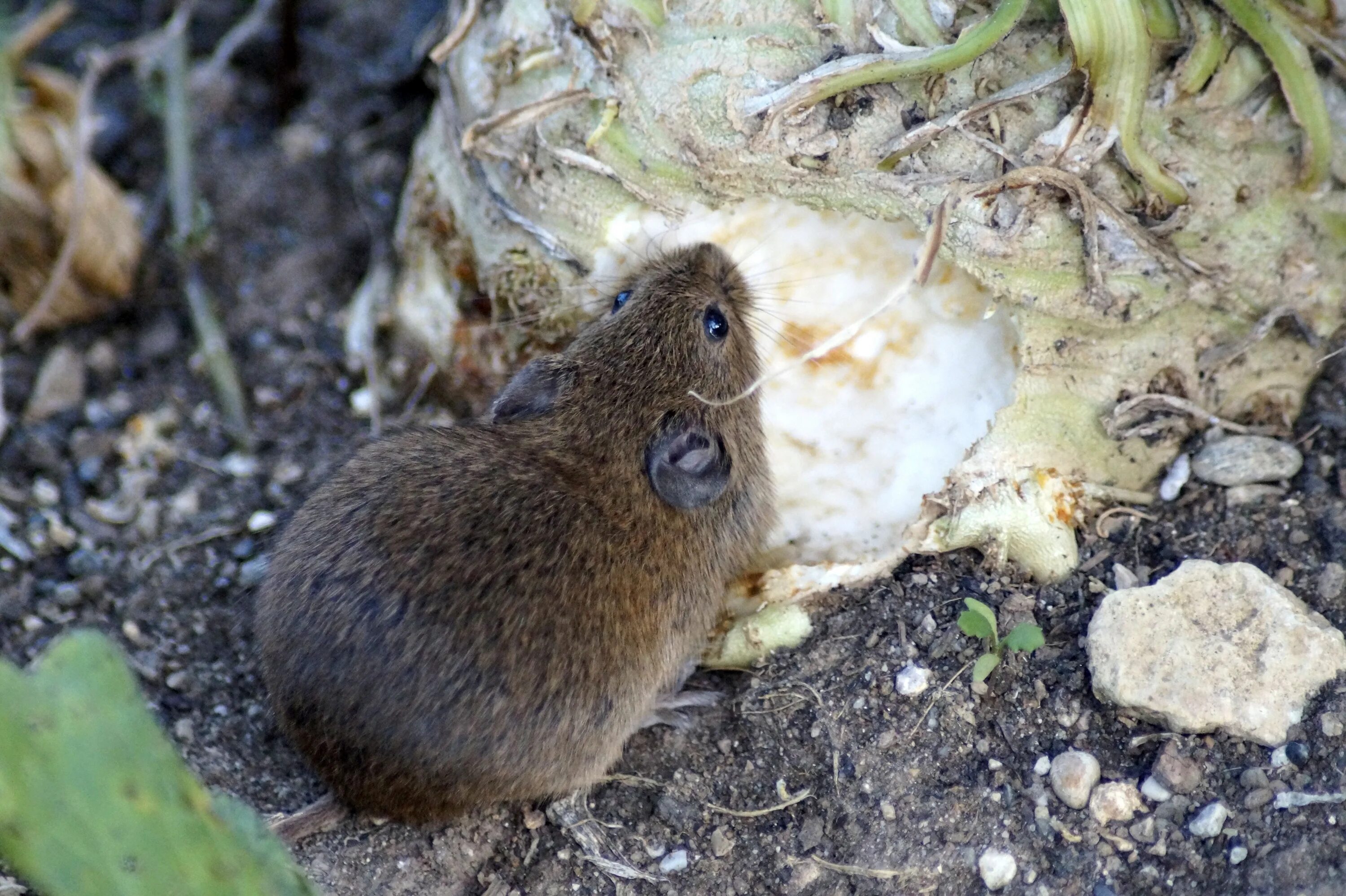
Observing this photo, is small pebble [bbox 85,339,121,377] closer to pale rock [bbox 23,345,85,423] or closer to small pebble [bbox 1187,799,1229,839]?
pale rock [bbox 23,345,85,423]

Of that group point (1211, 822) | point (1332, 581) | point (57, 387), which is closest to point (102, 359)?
point (57, 387)

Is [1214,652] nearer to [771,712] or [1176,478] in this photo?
[1176,478]

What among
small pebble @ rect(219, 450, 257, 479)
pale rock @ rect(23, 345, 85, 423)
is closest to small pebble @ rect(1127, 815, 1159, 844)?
small pebble @ rect(219, 450, 257, 479)

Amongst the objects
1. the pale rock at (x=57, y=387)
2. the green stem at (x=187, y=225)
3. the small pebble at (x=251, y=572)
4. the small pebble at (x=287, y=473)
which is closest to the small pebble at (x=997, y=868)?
the small pebble at (x=251, y=572)

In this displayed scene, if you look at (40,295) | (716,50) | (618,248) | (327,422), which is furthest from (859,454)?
(40,295)

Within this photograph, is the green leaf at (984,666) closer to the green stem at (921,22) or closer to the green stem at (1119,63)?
the green stem at (1119,63)

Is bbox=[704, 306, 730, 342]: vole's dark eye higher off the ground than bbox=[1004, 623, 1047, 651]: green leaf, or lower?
higher
